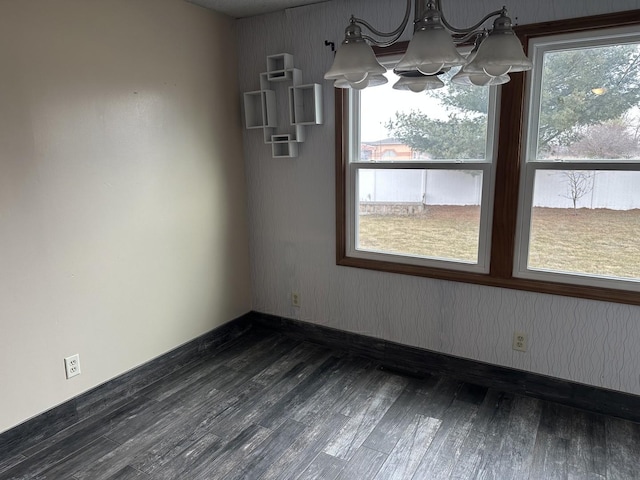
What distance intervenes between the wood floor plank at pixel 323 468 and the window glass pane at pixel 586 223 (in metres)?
1.52

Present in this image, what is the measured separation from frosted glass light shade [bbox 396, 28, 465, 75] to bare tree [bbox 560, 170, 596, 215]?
154 centimetres

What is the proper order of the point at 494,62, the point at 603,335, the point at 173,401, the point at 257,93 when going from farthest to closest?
the point at 257,93 → the point at 173,401 → the point at 603,335 → the point at 494,62

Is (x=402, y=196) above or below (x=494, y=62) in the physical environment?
below

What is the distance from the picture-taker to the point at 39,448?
224 cm

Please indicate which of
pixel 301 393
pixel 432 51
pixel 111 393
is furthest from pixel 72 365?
pixel 432 51

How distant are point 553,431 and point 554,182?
131 centimetres

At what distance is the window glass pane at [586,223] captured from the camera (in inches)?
91.3

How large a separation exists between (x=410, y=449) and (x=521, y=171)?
159 centimetres

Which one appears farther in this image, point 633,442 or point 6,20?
point 633,442

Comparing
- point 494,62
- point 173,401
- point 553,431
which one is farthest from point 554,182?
point 173,401

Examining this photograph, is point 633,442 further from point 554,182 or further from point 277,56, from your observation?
point 277,56

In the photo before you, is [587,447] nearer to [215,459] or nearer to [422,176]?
[422,176]

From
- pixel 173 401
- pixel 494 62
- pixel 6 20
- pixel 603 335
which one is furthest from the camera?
pixel 173 401

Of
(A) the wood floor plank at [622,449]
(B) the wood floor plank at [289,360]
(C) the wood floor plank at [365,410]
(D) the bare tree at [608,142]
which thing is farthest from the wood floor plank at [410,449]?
(D) the bare tree at [608,142]
